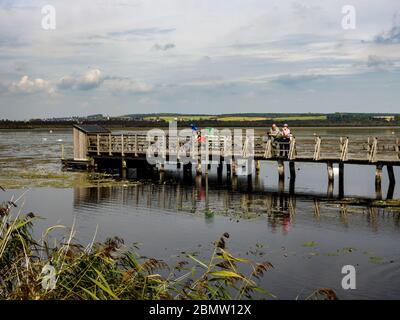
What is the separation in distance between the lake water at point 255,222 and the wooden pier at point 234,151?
4.83ft

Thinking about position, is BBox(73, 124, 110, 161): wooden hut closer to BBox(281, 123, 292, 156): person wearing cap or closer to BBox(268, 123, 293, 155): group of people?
BBox(268, 123, 293, 155): group of people

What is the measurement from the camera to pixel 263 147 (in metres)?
36.2

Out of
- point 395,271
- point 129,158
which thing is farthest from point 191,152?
point 395,271

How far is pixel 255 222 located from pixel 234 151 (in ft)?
51.1

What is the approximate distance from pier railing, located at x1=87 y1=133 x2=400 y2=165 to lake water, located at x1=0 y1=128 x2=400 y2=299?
5.55 feet

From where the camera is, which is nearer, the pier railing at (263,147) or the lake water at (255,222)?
the lake water at (255,222)

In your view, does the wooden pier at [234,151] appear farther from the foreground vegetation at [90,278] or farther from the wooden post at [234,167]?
the foreground vegetation at [90,278]

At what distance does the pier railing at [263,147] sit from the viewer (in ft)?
101

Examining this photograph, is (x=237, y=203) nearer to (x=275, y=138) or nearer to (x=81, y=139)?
(x=275, y=138)

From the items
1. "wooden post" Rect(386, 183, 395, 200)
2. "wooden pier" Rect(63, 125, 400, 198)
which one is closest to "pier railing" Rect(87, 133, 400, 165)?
"wooden pier" Rect(63, 125, 400, 198)

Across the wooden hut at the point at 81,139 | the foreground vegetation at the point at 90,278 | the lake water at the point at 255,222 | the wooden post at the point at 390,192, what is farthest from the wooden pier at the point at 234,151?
the foreground vegetation at the point at 90,278

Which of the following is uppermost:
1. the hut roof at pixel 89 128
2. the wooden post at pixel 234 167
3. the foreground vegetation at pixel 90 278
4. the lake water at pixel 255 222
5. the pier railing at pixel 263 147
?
the hut roof at pixel 89 128

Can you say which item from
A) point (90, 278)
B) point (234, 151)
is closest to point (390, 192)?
point (234, 151)
